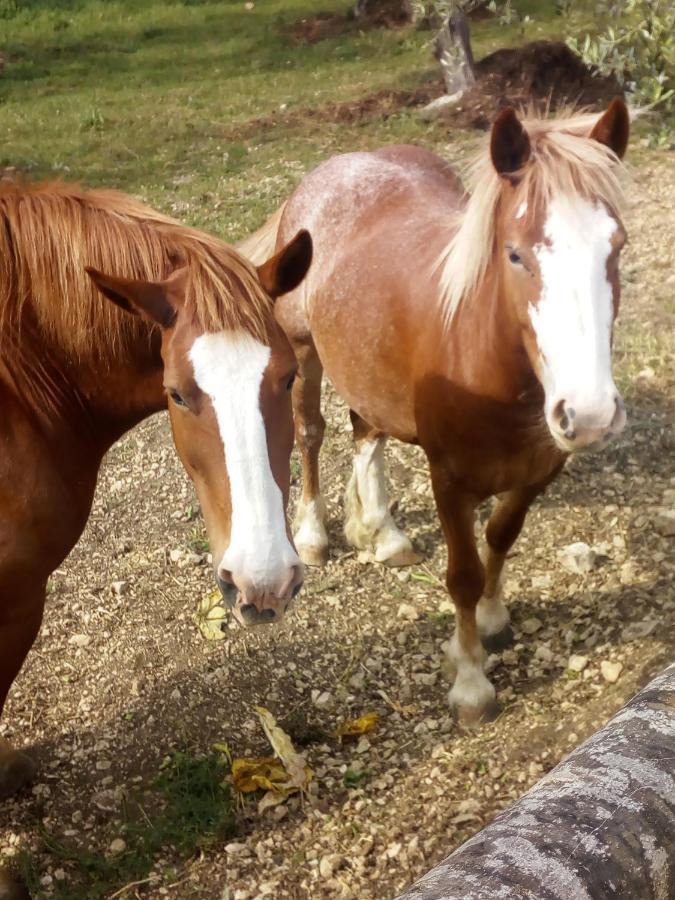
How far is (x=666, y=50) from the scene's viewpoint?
5.67 meters

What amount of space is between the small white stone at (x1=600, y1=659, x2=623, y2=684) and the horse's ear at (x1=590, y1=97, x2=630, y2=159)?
1894 millimetres

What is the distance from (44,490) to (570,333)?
160cm

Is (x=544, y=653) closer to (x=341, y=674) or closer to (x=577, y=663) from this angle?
(x=577, y=663)

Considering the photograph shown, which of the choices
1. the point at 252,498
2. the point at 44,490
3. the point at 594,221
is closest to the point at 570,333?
the point at 594,221

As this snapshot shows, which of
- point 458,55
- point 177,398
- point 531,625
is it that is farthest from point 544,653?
point 458,55

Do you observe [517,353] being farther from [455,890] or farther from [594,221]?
[455,890]

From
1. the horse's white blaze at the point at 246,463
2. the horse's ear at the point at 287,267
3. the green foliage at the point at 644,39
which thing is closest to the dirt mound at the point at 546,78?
the green foliage at the point at 644,39

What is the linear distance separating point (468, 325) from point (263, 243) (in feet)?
6.09

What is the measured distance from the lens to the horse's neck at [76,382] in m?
2.52

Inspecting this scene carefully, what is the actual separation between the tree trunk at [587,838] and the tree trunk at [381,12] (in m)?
14.7

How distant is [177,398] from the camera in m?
2.21

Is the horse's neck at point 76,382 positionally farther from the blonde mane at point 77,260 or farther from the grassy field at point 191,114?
the grassy field at point 191,114

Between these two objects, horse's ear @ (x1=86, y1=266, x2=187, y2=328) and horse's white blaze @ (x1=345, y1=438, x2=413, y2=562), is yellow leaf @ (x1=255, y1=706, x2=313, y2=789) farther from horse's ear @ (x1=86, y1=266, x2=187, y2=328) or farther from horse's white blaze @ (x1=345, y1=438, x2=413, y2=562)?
horse's ear @ (x1=86, y1=266, x2=187, y2=328)

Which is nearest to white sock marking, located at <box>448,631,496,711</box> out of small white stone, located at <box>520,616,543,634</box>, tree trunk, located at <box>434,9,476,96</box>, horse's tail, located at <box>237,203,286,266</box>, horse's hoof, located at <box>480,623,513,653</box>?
horse's hoof, located at <box>480,623,513,653</box>
